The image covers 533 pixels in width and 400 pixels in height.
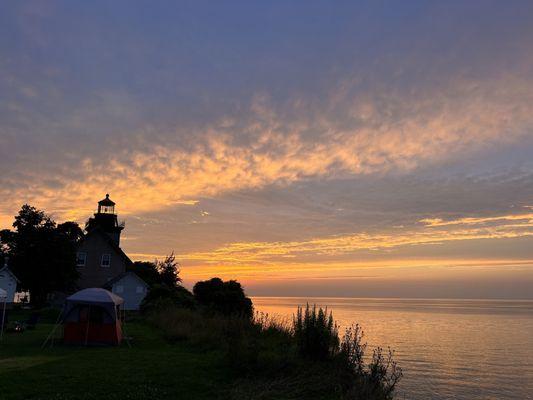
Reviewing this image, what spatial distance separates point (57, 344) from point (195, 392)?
11919mm

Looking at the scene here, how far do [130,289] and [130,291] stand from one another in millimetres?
205

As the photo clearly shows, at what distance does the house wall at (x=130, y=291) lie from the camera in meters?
45.8

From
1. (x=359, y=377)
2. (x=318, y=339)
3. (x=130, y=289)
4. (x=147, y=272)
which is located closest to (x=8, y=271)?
(x=130, y=289)

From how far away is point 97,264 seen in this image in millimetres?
49781

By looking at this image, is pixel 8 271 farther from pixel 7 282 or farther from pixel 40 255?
pixel 40 255

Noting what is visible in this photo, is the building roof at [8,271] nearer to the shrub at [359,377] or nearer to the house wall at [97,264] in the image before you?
the house wall at [97,264]

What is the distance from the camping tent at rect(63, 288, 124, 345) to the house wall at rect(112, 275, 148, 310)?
26.4 metres

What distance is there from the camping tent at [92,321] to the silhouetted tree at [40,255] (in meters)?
24.5

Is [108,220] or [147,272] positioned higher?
[108,220]

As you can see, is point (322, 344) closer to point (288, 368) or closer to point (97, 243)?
point (288, 368)

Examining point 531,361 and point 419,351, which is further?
point 419,351

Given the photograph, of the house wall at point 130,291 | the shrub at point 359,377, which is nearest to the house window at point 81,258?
the house wall at point 130,291

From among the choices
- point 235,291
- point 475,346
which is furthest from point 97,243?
point 475,346

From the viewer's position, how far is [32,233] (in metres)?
43.2
